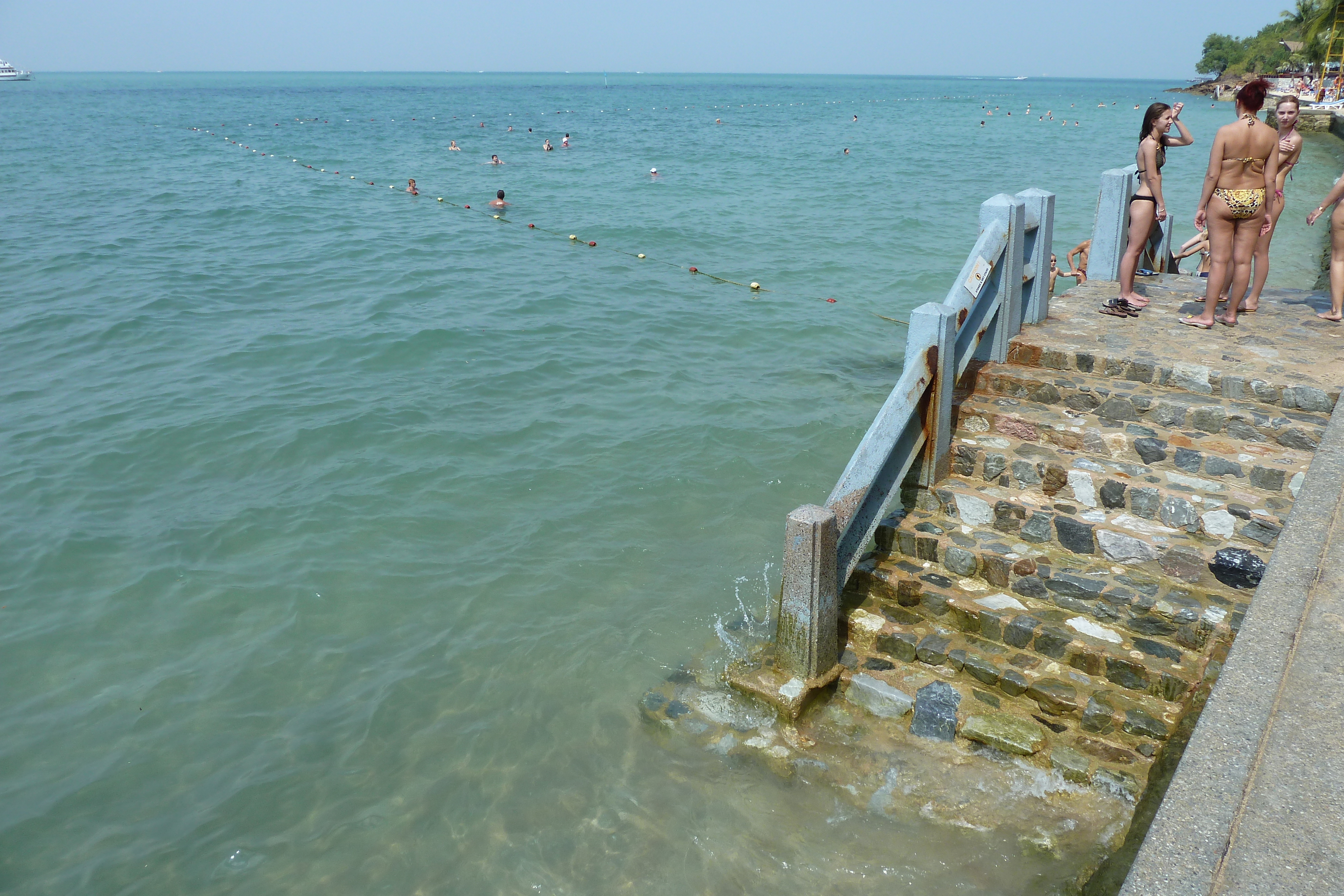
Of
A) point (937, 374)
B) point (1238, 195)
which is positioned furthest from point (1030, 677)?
point (1238, 195)

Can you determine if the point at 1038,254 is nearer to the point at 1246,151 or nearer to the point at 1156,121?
the point at 1246,151

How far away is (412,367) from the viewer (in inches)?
464

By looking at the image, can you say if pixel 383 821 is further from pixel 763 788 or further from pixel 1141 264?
pixel 1141 264

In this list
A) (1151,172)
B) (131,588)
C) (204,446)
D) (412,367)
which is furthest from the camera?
(412,367)

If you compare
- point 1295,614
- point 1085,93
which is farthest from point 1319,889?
point 1085,93

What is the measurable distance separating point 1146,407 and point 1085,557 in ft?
4.58

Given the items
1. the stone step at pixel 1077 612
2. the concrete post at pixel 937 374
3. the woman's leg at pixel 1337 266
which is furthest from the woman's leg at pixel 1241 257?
the stone step at pixel 1077 612

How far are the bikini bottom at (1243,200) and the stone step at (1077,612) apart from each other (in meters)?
3.56

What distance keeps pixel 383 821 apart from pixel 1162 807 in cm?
377

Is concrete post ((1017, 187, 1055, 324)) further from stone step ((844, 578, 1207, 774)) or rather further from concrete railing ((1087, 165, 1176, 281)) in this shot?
stone step ((844, 578, 1207, 774))

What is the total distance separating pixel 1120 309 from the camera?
24.9 feet

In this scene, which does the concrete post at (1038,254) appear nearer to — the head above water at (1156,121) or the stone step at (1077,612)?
the head above water at (1156,121)

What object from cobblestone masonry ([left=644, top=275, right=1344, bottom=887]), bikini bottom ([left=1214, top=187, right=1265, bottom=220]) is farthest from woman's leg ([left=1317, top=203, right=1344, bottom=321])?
cobblestone masonry ([left=644, top=275, right=1344, bottom=887])

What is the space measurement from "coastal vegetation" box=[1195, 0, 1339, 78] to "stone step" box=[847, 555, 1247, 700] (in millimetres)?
45922
